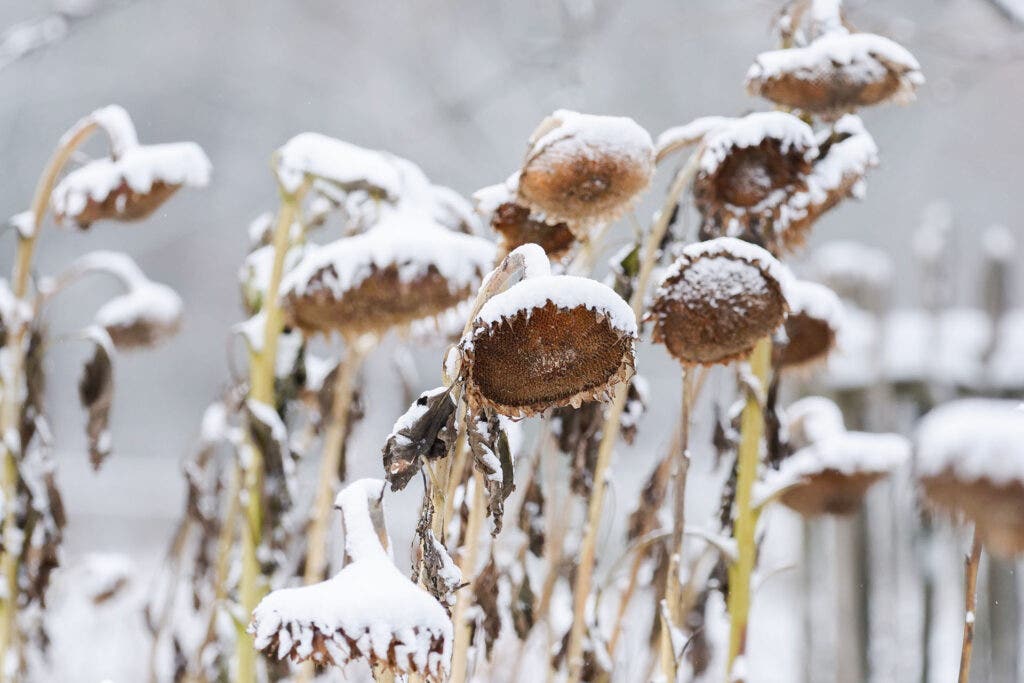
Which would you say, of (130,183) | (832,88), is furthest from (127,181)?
(832,88)

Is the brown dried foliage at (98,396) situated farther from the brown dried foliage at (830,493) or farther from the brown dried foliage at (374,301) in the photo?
the brown dried foliage at (830,493)

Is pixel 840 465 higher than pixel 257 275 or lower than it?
lower

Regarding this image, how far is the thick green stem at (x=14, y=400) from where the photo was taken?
3.53 feet

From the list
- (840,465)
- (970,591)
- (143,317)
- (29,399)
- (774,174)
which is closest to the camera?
(970,591)

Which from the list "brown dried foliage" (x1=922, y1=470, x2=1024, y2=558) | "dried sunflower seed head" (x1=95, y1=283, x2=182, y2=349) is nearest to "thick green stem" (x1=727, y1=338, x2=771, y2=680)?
"brown dried foliage" (x1=922, y1=470, x2=1024, y2=558)

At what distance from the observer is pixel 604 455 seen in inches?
34.7

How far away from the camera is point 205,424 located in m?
1.35

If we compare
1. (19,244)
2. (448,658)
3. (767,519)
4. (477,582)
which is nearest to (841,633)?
(767,519)

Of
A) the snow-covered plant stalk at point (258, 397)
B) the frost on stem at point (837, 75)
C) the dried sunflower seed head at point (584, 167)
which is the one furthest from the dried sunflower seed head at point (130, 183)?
the frost on stem at point (837, 75)

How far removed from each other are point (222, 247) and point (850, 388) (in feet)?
18.9

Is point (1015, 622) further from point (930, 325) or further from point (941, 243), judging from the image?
point (941, 243)

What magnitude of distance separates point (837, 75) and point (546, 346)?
347 millimetres

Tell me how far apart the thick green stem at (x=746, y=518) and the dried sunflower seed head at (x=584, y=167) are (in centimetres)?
21

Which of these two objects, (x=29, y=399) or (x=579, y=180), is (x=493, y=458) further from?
(x=29, y=399)
